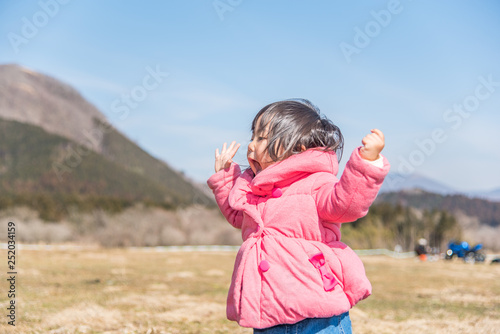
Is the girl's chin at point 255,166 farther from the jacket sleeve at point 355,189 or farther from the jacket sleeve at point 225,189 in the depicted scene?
the jacket sleeve at point 355,189

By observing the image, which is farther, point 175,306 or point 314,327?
point 175,306

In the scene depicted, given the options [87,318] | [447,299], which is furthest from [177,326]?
[447,299]

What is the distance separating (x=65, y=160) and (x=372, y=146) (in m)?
54.3

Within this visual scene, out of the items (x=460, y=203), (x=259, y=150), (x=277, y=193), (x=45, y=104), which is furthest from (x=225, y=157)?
(x=45, y=104)

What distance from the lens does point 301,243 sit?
2.37 meters

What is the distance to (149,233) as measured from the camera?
84.6ft

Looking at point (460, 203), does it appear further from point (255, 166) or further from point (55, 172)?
point (255, 166)

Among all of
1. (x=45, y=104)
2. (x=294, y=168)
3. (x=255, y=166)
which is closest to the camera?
(x=294, y=168)

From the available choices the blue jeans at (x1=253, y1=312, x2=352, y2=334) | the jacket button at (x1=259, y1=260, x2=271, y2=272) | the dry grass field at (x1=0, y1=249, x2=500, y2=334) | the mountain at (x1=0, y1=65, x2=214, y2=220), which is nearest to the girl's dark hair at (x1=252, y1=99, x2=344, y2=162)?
the jacket button at (x1=259, y1=260, x2=271, y2=272)

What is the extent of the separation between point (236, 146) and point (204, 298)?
4737mm

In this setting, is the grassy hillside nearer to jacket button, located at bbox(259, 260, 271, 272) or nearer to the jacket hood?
the jacket hood

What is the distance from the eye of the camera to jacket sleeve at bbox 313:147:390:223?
215 centimetres

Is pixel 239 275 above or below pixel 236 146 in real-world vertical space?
below

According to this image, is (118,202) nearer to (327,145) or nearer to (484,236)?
(484,236)
